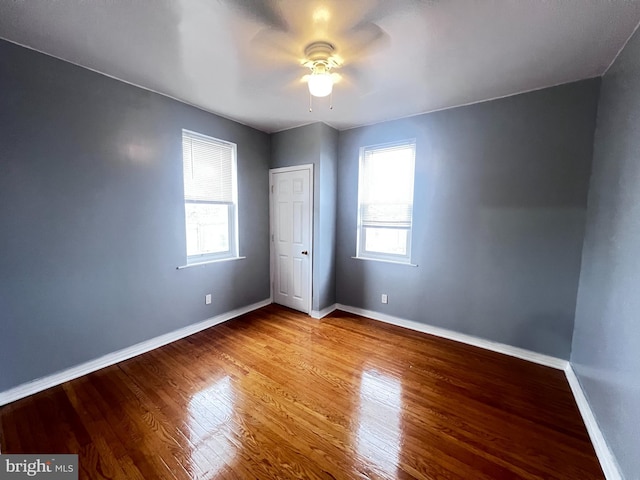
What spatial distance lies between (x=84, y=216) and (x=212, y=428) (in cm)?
194

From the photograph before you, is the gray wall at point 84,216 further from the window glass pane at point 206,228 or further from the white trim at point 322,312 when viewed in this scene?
the white trim at point 322,312

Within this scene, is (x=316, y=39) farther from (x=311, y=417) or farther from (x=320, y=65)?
(x=311, y=417)

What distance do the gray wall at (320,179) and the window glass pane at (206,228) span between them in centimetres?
109

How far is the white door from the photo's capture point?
343cm

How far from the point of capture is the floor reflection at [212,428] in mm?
1429

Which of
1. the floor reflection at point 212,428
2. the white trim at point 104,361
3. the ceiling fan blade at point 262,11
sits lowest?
the floor reflection at point 212,428

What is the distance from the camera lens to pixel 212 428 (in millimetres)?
1663

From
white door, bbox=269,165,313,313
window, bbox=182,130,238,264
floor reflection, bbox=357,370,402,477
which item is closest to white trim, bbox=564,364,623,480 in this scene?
floor reflection, bbox=357,370,402,477

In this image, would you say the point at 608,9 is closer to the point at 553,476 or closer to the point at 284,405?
the point at 553,476

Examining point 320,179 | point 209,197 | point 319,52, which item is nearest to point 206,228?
point 209,197

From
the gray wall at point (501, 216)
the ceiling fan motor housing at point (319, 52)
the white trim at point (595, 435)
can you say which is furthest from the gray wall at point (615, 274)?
the ceiling fan motor housing at point (319, 52)

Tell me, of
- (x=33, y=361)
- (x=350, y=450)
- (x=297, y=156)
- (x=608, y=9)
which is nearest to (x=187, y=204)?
(x=297, y=156)

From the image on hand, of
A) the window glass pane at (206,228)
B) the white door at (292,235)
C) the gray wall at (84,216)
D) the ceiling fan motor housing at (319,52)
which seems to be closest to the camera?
the ceiling fan motor housing at (319,52)

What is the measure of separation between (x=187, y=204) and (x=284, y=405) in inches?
88.3
